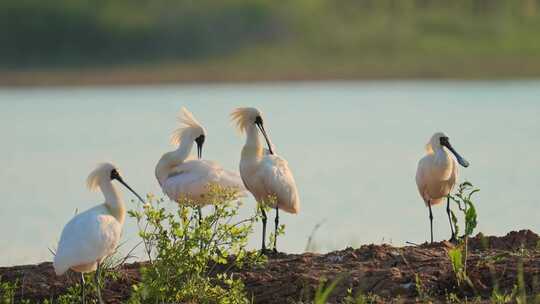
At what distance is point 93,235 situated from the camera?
8055 millimetres

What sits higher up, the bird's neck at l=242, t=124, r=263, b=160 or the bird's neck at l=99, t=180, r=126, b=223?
the bird's neck at l=242, t=124, r=263, b=160

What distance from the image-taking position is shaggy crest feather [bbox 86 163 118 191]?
357 inches

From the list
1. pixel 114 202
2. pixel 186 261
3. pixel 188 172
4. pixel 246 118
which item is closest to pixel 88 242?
pixel 186 261

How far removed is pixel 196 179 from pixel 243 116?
0.85 meters

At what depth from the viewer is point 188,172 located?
1102 centimetres

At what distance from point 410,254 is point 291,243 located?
4147 mm

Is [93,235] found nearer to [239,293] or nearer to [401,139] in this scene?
[239,293]

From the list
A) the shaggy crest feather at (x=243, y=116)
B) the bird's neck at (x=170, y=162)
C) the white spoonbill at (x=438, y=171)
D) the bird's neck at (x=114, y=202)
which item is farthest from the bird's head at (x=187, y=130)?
the bird's neck at (x=114, y=202)

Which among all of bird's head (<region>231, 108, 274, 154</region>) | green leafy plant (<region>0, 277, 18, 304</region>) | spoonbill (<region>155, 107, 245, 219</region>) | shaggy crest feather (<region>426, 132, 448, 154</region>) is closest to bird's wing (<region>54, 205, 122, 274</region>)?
green leafy plant (<region>0, 277, 18, 304</region>)

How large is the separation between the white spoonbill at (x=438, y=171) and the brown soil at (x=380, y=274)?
205cm

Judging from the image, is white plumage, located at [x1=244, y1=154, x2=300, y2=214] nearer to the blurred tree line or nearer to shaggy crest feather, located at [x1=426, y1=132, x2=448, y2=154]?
shaggy crest feather, located at [x1=426, y1=132, x2=448, y2=154]

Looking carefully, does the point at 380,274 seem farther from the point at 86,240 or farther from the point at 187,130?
the point at 187,130

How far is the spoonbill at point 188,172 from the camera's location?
1074cm

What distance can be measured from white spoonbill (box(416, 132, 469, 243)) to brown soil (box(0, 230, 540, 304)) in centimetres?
205
